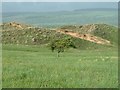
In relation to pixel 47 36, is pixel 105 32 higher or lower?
lower

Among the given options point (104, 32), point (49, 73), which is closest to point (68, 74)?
point (49, 73)

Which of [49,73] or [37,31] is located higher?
[49,73]

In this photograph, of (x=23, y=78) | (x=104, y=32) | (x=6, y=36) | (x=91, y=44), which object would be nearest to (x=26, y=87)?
(x=23, y=78)

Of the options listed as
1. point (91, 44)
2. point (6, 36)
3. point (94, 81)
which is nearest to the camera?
point (94, 81)

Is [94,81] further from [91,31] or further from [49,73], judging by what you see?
[91,31]

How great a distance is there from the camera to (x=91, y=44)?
89625mm

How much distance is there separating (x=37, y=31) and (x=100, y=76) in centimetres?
8049

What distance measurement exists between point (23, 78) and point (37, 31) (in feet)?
266

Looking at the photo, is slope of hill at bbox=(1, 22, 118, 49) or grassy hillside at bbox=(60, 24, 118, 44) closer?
slope of hill at bbox=(1, 22, 118, 49)

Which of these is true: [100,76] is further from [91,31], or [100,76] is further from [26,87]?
[91,31]

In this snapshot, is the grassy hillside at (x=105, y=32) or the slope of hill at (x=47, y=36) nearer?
the slope of hill at (x=47, y=36)

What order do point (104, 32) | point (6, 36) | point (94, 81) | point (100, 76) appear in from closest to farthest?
point (94, 81), point (100, 76), point (6, 36), point (104, 32)

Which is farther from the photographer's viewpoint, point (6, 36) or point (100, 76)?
point (6, 36)

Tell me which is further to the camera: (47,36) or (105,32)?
(105,32)
